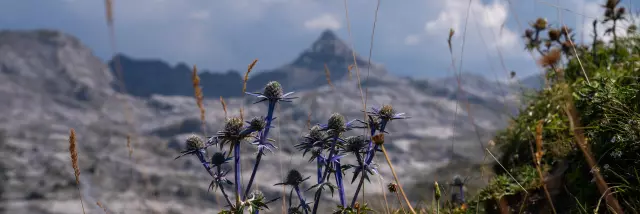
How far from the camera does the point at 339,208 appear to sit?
2059 millimetres

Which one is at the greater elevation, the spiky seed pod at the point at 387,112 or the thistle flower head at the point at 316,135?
the spiky seed pod at the point at 387,112

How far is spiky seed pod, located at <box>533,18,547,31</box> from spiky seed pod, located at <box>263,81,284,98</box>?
400 cm

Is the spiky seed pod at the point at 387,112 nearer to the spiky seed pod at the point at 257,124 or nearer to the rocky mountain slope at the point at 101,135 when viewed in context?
the spiky seed pod at the point at 257,124

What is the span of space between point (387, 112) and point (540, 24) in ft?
12.4

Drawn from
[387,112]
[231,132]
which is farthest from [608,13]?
[231,132]

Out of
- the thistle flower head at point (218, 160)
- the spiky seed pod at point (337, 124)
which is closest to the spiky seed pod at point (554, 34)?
the spiky seed pod at point (337, 124)

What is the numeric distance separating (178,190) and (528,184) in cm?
10226

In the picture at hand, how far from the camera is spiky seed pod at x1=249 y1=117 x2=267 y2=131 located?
2.10 m

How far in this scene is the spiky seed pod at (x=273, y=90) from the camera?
7.25ft

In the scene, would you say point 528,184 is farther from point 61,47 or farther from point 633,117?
point 61,47

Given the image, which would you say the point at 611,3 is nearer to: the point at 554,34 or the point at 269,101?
the point at 554,34

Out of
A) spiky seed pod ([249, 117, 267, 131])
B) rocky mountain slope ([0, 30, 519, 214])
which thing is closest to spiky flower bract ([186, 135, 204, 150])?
spiky seed pod ([249, 117, 267, 131])

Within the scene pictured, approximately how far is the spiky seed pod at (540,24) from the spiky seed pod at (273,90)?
4002 millimetres

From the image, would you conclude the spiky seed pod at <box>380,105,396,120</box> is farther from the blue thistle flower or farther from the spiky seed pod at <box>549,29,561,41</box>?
the spiky seed pod at <box>549,29,561,41</box>
